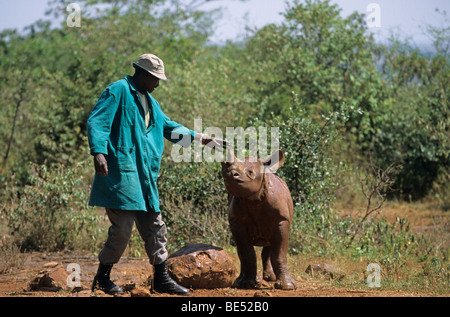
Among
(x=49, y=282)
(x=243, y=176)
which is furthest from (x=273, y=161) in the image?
(x=49, y=282)

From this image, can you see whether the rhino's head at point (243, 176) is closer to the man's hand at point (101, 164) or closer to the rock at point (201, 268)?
the rock at point (201, 268)

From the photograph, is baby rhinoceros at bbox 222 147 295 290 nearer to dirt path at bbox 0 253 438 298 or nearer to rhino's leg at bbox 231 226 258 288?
rhino's leg at bbox 231 226 258 288

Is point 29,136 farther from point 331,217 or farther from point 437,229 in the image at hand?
point 437,229

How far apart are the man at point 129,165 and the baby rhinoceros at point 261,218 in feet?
2.37

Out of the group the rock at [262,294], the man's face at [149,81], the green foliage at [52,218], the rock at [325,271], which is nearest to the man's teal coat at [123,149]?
the man's face at [149,81]

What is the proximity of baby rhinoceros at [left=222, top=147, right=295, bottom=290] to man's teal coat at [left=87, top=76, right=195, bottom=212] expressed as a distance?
729mm

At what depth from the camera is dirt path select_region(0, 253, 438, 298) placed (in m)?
5.38

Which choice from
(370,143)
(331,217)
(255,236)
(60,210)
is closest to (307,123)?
(331,217)

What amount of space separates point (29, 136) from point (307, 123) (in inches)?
290

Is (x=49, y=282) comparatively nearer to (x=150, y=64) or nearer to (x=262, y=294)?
(x=262, y=294)

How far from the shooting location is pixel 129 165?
5.10 meters

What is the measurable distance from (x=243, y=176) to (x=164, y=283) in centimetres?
118

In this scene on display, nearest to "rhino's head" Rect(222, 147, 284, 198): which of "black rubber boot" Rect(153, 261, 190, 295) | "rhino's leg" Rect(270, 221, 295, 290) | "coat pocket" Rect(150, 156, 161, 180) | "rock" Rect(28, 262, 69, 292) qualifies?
"rhino's leg" Rect(270, 221, 295, 290)

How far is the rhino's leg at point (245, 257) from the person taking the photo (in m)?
5.70
